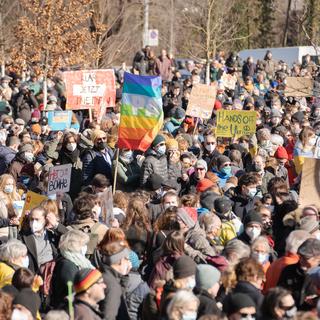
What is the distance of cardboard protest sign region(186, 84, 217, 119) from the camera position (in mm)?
19562

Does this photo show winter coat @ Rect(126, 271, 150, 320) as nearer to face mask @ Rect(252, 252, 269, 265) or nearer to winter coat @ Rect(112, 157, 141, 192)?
face mask @ Rect(252, 252, 269, 265)

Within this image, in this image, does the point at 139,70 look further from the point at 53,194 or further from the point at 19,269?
the point at 19,269

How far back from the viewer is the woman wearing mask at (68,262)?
9.67 m

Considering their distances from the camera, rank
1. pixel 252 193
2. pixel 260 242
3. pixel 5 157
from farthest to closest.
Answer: pixel 5 157
pixel 252 193
pixel 260 242

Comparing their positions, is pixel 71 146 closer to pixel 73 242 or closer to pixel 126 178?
pixel 126 178

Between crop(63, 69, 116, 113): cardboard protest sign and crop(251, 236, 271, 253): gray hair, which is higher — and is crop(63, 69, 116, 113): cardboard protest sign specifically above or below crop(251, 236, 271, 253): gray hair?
above

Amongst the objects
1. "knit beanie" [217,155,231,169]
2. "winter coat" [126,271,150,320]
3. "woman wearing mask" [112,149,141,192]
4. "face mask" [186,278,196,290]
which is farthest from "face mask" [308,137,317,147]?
"face mask" [186,278,196,290]

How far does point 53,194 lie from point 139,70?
52.4 ft

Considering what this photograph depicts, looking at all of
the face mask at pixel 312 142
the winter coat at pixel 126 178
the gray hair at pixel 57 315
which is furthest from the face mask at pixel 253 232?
the face mask at pixel 312 142

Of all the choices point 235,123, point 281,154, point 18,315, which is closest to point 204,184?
point 281,154

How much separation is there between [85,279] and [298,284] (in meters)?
1.86

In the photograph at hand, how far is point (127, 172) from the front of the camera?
14.7 m

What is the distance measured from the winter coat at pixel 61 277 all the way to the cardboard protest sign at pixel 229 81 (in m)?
18.1

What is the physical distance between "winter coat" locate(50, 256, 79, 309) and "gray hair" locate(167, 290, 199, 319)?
1673mm
